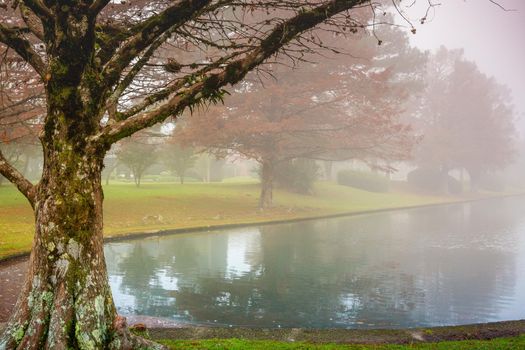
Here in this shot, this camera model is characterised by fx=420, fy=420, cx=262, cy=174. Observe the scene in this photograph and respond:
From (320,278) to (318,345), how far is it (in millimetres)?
6491

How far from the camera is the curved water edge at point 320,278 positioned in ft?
30.8

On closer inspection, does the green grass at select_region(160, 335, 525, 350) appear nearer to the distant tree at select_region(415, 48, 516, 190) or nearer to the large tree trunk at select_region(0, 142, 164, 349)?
the large tree trunk at select_region(0, 142, 164, 349)

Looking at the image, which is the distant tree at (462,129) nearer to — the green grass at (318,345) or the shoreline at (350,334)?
the shoreline at (350,334)

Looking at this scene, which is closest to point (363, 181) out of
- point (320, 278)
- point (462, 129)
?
point (462, 129)

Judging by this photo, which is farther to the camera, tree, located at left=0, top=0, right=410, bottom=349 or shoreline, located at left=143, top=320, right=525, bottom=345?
shoreline, located at left=143, top=320, right=525, bottom=345

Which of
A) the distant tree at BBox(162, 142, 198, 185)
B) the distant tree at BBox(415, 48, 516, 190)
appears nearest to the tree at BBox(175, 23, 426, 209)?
the distant tree at BBox(162, 142, 198, 185)

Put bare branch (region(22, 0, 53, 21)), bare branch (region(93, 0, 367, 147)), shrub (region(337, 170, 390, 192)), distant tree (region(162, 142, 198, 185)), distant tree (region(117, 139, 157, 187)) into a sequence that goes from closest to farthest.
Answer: bare branch (region(22, 0, 53, 21)) < bare branch (region(93, 0, 367, 147)) < distant tree (region(117, 139, 157, 187)) < distant tree (region(162, 142, 198, 185)) < shrub (region(337, 170, 390, 192))

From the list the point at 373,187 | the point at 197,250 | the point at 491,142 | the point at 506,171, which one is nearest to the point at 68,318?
the point at 197,250

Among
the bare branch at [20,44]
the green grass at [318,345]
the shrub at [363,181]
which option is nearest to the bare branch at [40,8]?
A: the bare branch at [20,44]

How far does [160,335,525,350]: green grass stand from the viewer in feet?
20.1

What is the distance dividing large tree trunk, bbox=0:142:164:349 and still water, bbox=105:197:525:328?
387cm

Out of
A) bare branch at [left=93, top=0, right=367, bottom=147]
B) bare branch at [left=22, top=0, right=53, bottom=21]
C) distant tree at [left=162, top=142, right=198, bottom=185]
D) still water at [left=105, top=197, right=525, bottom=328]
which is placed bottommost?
still water at [left=105, top=197, right=525, bottom=328]

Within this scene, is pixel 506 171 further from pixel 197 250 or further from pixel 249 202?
pixel 197 250

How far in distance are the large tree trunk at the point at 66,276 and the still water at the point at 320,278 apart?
387 cm
